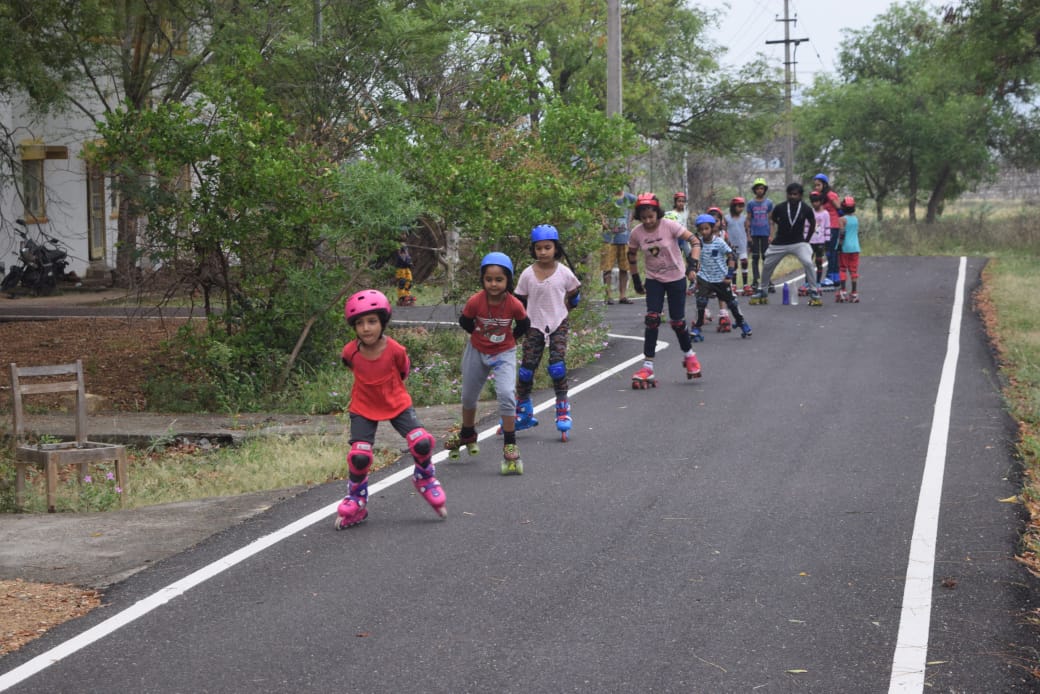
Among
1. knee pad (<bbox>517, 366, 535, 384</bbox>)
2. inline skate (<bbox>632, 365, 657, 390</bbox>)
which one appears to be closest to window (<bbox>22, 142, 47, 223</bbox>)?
inline skate (<bbox>632, 365, 657, 390</bbox>)

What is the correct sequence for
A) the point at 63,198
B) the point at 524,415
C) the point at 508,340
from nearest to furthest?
the point at 508,340
the point at 524,415
the point at 63,198

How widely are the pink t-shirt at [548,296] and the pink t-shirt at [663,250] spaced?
8.76 feet

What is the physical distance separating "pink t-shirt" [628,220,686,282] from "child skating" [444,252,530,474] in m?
3.95

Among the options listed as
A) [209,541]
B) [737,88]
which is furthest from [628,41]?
[209,541]

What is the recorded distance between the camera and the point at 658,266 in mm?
13531

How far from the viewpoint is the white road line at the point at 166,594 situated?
18.3 ft

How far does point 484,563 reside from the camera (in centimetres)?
707

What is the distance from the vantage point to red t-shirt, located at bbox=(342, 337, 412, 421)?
26.5 feet

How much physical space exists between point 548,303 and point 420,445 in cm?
327

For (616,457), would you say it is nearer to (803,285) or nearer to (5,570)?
(5,570)

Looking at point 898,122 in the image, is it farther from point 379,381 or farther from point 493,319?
point 379,381

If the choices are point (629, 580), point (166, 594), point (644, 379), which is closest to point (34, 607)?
point (166, 594)

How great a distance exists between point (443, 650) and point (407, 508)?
9.54ft

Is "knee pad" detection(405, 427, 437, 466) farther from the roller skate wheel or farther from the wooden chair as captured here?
the wooden chair
